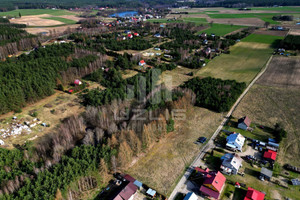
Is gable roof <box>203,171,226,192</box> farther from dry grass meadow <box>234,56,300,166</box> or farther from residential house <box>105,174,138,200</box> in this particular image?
dry grass meadow <box>234,56,300,166</box>

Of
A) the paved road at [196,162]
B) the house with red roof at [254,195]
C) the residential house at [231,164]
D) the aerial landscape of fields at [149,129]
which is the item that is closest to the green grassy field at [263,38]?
the aerial landscape of fields at [149,129]

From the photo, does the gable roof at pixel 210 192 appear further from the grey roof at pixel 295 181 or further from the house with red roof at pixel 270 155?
the house with red roof at pixel 270 155

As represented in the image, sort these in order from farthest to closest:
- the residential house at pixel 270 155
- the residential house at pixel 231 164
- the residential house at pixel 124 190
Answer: the residential house at pixel 270 155
the residential house at pixel 231 164
the residential house at pixel 124 190

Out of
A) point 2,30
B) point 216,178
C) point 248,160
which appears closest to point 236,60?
point 248,160

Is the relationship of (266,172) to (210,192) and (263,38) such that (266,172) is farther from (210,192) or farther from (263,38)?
(263,38)

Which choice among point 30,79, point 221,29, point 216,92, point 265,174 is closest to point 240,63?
point 216,92

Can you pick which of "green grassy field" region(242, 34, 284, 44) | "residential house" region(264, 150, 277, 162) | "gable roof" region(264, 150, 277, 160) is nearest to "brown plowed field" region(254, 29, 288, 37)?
"green grassy field" region(242, 34, 284, 44)

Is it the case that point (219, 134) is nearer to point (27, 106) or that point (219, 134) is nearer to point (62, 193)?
point (62, 193)
